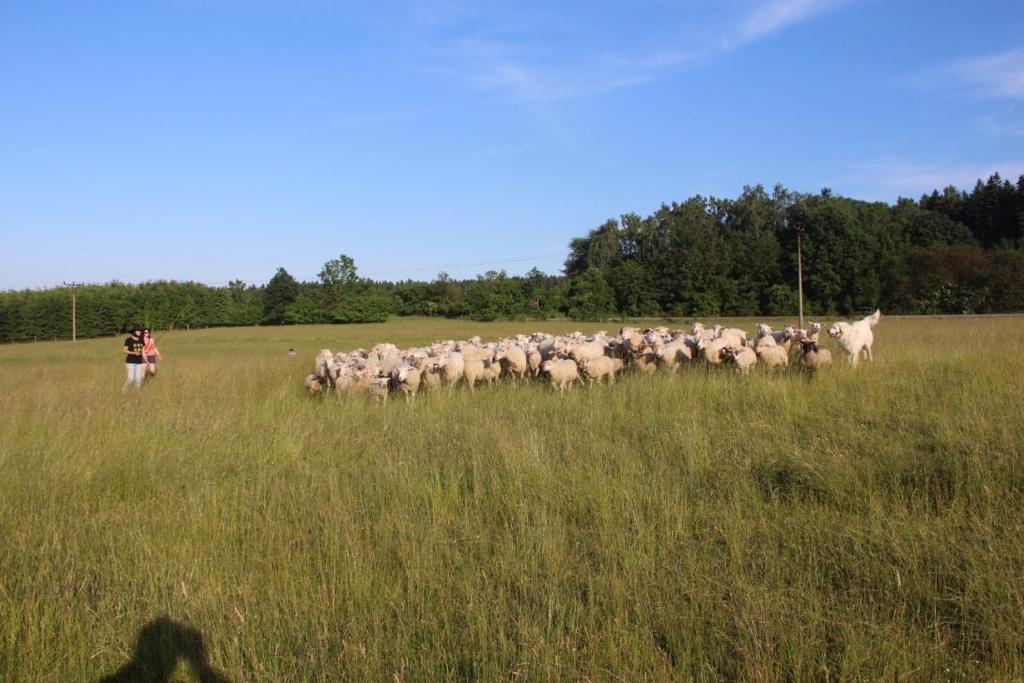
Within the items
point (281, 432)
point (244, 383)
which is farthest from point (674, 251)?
point (281, 432)

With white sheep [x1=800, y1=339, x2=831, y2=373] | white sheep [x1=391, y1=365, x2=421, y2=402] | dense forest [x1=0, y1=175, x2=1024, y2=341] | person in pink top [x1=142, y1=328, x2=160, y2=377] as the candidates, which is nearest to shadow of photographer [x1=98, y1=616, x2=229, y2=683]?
white sheep [x1=391, y1=365, x2=421, y2=402]

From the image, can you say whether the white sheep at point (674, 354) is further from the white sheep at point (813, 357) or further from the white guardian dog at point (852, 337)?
the white guardian dog at point (852, 337)

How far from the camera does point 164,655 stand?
3.79 meters

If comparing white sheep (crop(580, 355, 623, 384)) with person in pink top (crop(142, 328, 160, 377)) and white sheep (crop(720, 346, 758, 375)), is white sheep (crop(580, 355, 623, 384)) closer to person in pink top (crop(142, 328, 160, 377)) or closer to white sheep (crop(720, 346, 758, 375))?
white sheep (crop(720, 346, 758, 375))

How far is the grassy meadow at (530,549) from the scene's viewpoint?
365 centimetres

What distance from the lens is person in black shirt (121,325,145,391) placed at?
15461 mm

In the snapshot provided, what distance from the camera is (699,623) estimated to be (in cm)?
383

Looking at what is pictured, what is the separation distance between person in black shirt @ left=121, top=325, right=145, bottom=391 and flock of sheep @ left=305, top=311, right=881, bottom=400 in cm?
396

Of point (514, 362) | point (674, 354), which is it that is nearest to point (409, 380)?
point (514, 362)

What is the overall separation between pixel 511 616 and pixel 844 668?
183 centimetres

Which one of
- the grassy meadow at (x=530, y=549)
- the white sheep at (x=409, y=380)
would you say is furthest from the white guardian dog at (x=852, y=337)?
the white sheep at (x=409, y=380)

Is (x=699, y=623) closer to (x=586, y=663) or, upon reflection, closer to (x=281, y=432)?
(x=586, y=663)

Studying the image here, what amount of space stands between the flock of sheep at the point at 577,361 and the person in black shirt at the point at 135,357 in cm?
396

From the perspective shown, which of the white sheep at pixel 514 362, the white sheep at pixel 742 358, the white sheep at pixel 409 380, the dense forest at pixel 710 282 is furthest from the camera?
the dense forest at pixel 710 282
